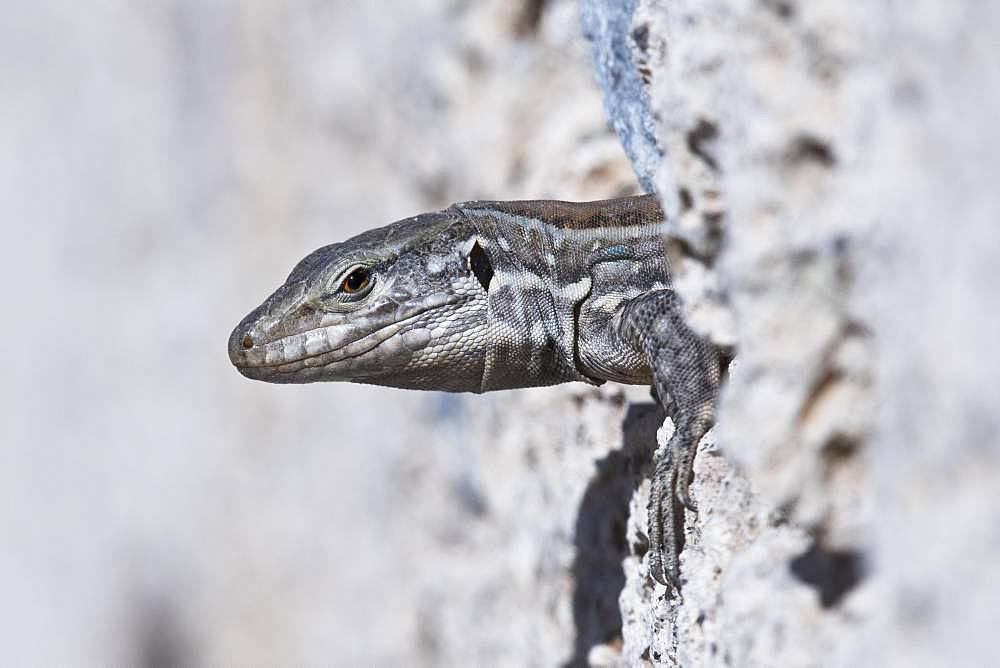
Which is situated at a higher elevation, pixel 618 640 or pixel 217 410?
pixel 217 410

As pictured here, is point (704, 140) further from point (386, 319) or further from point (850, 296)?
point (386, 319)

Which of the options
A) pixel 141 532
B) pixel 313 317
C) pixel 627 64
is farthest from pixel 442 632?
pixel 141 532

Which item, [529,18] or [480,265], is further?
[529,18]

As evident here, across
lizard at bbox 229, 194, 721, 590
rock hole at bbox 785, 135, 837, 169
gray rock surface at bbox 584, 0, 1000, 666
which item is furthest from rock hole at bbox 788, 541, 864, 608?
lizard at bbox 229, 194, 721, 590

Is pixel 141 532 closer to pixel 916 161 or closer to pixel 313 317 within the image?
pixel 313 317

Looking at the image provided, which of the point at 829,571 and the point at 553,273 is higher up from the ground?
the point at 553,273

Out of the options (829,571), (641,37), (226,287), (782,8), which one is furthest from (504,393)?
(226,287)

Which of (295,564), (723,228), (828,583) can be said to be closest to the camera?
(828,583)
